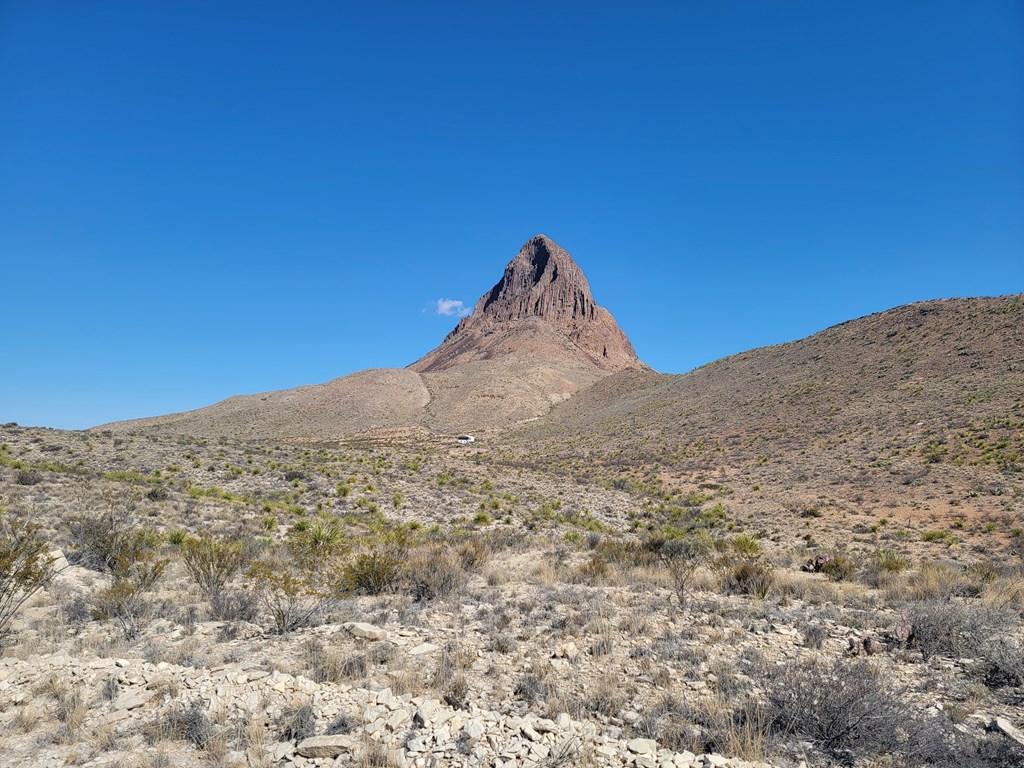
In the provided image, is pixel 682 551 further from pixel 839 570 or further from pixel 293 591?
pixel 293 591

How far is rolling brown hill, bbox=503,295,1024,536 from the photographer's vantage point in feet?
81.4

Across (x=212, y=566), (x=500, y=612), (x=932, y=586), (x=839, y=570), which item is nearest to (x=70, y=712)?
(x=212, y=566)

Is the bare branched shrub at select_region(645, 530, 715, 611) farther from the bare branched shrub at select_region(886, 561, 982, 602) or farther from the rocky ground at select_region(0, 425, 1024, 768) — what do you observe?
the bare branched shrub at select_region(886, 561, 982, 602)

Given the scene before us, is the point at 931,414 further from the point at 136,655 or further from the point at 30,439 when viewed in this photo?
the point at 30,439

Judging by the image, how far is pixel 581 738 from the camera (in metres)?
4.45

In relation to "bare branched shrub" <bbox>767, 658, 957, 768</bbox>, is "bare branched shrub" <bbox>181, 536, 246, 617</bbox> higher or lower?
higher

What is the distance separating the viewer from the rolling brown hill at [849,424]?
24.8 metres

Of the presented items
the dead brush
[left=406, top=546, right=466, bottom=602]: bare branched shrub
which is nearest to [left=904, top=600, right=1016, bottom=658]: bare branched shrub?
[left=406, top=546, right=466, bottom=602]: bare branched shrub

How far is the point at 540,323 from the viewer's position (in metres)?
153

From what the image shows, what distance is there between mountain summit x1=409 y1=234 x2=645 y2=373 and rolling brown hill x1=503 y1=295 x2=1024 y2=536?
7206 cm

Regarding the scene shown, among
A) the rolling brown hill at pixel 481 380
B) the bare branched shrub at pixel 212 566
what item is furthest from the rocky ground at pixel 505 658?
the rolling brown hill at pixel 481 380

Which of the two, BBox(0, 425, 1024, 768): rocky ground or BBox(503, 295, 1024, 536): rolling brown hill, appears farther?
BBox(503, 295, 1024, 536): rolling brown hill

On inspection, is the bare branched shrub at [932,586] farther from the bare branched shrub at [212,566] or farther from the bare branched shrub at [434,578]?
the bare branched shrub at [212,566]

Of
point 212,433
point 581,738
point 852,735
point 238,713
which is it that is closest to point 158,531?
point 238,713
